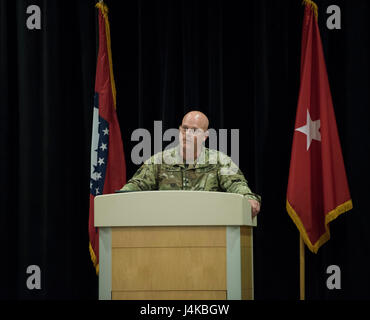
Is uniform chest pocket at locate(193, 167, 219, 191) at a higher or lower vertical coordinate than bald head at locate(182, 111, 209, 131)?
lower

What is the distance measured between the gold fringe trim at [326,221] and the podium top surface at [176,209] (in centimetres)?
144

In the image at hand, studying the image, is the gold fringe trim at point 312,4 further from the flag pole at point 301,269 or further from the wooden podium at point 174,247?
the wooden podium at point 174,247

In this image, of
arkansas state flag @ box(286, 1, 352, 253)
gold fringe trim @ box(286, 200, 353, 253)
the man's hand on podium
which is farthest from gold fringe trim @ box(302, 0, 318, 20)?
the man's hand on podium

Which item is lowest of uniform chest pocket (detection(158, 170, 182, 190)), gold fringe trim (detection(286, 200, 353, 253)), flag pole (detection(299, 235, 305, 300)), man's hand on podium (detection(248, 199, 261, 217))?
flag pole (detection(299, 235, 305, 300))

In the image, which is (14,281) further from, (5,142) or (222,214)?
(222,214)

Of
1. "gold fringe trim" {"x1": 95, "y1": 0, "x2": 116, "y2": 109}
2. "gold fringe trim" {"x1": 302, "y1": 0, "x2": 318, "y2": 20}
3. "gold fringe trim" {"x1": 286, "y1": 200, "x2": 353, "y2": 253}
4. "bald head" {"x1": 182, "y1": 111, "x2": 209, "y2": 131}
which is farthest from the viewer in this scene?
"gold fringe trim" {"x1": 95, "y1": 0, "x2": 116, "y2": 109}

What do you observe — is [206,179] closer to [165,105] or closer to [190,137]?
[190,137]

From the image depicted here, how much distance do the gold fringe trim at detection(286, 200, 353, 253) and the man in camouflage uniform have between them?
26.5 inches

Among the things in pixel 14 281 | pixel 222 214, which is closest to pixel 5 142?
pixel 14 281

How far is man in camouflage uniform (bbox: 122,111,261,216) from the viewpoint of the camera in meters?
3.67

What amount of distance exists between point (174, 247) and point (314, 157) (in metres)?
1.91

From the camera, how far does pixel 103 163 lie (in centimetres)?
430

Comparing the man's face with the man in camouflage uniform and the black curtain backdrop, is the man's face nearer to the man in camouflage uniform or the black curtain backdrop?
the man in camouflage uniform

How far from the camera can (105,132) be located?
4.33m
